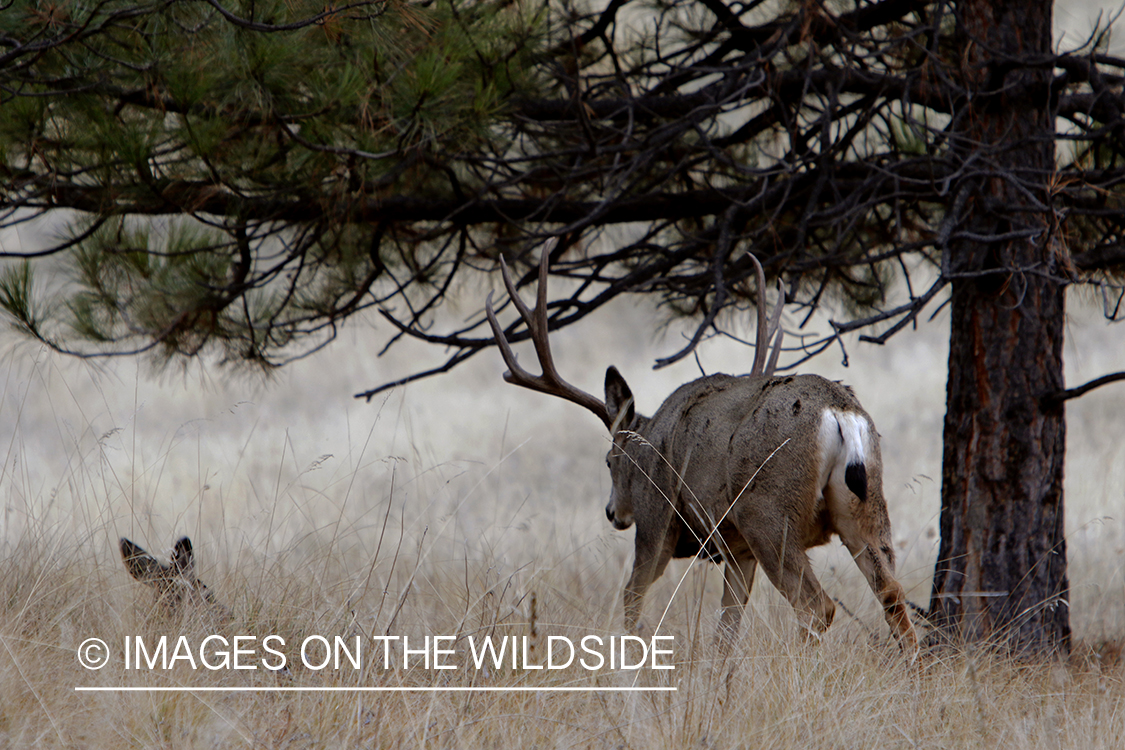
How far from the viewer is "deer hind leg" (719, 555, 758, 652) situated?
3.48 metres

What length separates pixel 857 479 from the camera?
10.7ft

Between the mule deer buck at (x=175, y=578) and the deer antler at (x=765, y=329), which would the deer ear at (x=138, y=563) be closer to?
the mule deer buck at (x=175, y=578)

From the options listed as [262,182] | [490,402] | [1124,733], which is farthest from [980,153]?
[490,402]

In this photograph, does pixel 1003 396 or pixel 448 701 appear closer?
pixel 448 701

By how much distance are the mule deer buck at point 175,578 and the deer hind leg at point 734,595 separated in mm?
1710

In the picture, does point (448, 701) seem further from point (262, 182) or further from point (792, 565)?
point (262, 182)

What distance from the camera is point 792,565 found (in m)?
3.47

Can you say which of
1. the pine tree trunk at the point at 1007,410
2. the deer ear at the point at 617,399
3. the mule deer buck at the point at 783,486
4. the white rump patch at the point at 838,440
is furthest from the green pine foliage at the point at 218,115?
the pine tree trunk at the point at 1007,410

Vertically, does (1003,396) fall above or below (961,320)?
below

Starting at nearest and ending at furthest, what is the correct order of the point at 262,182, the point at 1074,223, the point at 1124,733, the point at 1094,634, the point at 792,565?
the point at 1124,733 < the point at 792,565 < the point at 262,182 < the point at 1074,223 < the point at 1094,634

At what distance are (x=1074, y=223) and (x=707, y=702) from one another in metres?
3.53

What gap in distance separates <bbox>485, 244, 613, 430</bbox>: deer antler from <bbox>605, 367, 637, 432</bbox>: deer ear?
0.12 ft

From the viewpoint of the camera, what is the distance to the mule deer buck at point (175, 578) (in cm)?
328

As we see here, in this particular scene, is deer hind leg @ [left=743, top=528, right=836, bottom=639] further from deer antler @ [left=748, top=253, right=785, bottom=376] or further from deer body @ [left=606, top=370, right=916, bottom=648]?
deer antler @ [left=748, top=253, right=785, bottom=376]
